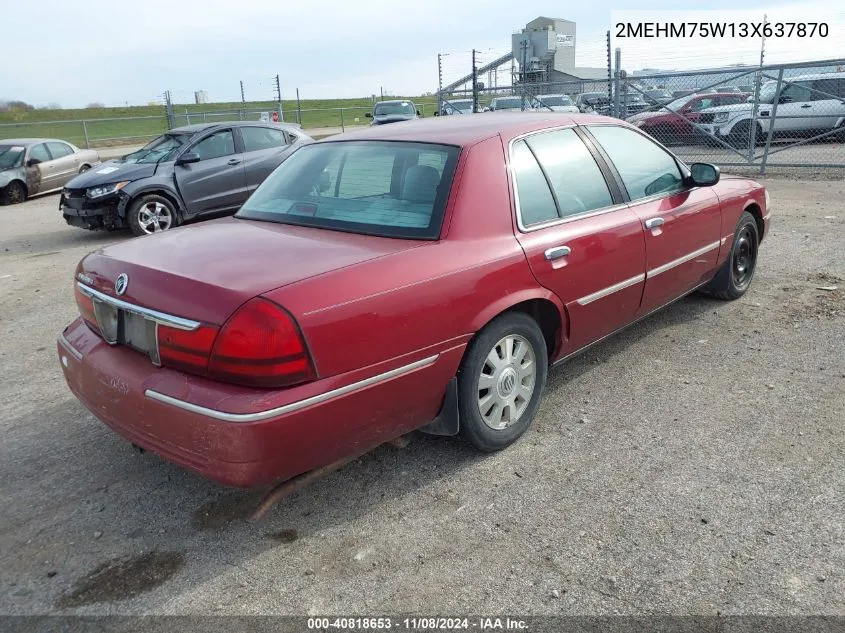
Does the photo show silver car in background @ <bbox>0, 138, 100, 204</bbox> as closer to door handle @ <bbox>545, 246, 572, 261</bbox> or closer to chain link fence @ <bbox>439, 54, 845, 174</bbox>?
chain link fence @ <bbox>439, 54, 845, 174</bbox>

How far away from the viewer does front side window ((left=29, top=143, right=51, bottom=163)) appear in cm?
1412

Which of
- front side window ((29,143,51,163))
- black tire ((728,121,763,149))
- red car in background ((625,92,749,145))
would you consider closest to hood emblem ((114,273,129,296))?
front side window ((29,143,51,163))

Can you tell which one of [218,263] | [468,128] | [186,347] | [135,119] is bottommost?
[186,347]

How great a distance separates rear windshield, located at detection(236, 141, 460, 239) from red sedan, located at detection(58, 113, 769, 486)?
1 centimetres

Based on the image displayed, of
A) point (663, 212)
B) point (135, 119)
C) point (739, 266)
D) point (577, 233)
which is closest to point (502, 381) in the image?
point (577, 233)

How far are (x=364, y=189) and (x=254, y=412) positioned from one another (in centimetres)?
150

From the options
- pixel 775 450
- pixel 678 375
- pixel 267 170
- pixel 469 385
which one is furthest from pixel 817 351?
pixel 267 170

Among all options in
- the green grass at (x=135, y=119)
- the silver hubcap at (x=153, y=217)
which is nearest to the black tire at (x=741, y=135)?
the silver hubcap at (x=153, y=217)

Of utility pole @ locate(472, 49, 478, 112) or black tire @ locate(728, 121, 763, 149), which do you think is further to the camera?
utility pole @ locate(472, 49, 478, 112)

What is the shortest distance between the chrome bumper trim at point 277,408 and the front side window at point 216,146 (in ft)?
25.7

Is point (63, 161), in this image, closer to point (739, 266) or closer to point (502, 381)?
point (739, 266)

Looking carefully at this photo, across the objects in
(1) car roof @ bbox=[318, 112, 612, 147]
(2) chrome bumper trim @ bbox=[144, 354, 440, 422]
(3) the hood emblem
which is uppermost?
(1) car roof @ bbox=[318, 112, 612, 147]

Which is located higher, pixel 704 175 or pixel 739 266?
pixel 704 175

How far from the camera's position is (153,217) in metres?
9.41
